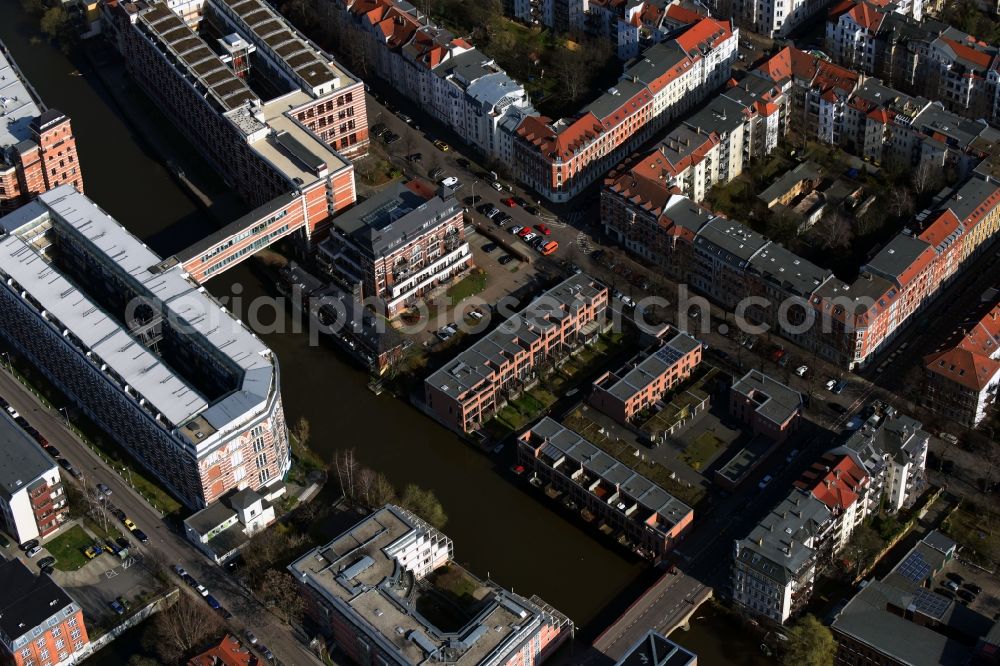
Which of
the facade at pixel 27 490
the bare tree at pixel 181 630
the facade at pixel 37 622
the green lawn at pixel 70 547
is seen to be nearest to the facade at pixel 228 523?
the bare tree at pixel 181 630

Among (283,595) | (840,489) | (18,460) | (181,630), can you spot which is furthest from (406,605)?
(840,489)

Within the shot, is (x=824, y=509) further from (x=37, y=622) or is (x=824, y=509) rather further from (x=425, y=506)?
(x=37, y=622)

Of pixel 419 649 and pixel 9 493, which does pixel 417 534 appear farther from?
A: pixel 9 493

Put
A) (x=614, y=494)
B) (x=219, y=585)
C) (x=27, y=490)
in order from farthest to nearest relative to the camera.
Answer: (x=614, y=494) → (x=27, y=490) → (x=219, y=585)

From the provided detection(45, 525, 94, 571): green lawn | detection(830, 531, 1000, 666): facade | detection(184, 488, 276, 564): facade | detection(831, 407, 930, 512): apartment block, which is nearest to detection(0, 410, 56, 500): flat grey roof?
detection(45, 525, 94, 571): green lawn

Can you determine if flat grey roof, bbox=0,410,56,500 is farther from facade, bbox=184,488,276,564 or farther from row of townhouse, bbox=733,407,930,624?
row of townhouse, bbox=733,407,930,624

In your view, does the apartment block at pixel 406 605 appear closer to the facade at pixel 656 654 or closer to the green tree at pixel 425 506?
the green tree at pixel 425 506
